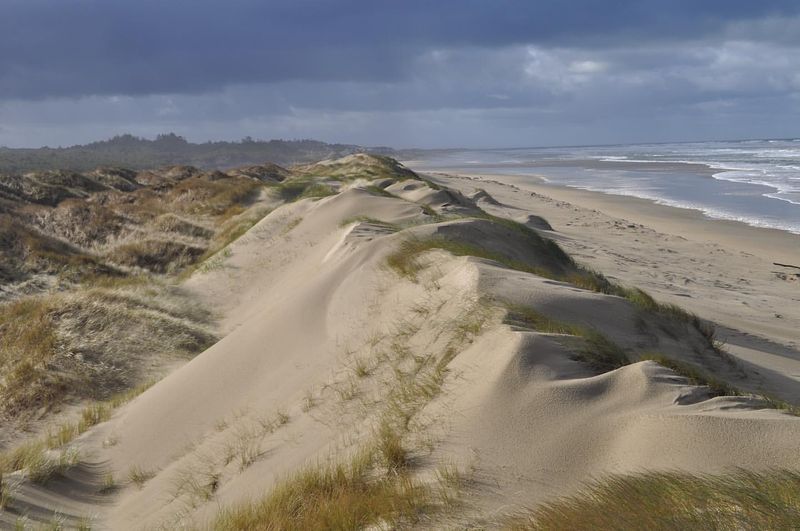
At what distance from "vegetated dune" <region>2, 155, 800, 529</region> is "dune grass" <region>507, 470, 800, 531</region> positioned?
0.03m

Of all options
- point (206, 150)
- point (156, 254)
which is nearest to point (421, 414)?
point (156, 254)

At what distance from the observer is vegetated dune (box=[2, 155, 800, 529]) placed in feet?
10.2

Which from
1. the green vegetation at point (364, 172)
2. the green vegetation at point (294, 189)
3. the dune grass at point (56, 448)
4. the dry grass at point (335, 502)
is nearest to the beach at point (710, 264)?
the dry grass at point (335, 502)

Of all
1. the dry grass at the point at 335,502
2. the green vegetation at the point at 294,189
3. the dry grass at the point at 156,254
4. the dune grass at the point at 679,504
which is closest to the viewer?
the dune grass at the point at 679,504

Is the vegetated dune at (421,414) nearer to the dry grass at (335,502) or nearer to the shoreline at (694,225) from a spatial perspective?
the dry grass at (335,502)

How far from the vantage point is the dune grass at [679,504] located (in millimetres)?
2391

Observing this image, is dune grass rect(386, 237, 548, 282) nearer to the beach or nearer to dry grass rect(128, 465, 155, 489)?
the beach

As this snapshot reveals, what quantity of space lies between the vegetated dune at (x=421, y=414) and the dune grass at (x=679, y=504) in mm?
27

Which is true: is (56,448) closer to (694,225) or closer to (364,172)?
(694,225)

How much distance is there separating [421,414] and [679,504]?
1827 mm

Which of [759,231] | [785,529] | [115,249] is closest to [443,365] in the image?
[785,529]

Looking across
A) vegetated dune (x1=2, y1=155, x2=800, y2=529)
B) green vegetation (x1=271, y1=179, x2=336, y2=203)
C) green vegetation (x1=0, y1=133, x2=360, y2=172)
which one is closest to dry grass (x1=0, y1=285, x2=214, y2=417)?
vegetated dune (x1=2, y1=155, x2=800, y2=529)

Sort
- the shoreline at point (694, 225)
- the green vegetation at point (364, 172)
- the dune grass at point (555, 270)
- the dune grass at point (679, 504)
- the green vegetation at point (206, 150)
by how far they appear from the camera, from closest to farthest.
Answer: the dune grass at point (679, 504), the dune grass at point (555, 270), the shoreline at point (694, 225), the green vegetation at point (364, 172), the green vegetation at point (206, 150)

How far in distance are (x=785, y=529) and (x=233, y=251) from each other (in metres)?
12.8
